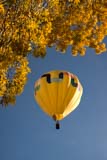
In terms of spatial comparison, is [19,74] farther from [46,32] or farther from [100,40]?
[100,40]

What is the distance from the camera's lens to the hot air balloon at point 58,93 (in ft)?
77.2

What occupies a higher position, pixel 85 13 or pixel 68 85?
pixel 85 13

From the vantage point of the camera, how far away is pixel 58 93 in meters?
23.8

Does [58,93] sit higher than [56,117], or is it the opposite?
[58,93]

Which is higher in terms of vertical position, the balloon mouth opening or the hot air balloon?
the hot air balloon

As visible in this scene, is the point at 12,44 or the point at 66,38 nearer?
the point at 12,44

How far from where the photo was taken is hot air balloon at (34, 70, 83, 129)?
23.5m

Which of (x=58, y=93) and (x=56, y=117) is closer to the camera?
(x=56, y=117)

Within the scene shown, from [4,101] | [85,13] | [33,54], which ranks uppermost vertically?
[85,13]

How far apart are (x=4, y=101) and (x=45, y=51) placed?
293 centimetres

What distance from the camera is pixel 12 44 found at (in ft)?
66.9

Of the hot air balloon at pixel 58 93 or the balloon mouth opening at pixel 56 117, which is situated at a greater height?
the hot air balloon at pixel 58 93

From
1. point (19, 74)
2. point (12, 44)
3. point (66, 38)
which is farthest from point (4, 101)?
point (66, 38)

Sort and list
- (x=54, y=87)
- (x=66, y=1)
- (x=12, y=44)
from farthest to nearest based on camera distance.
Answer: (x=54, y=87)
(x=66, y=1)
(x=12, y=44)
